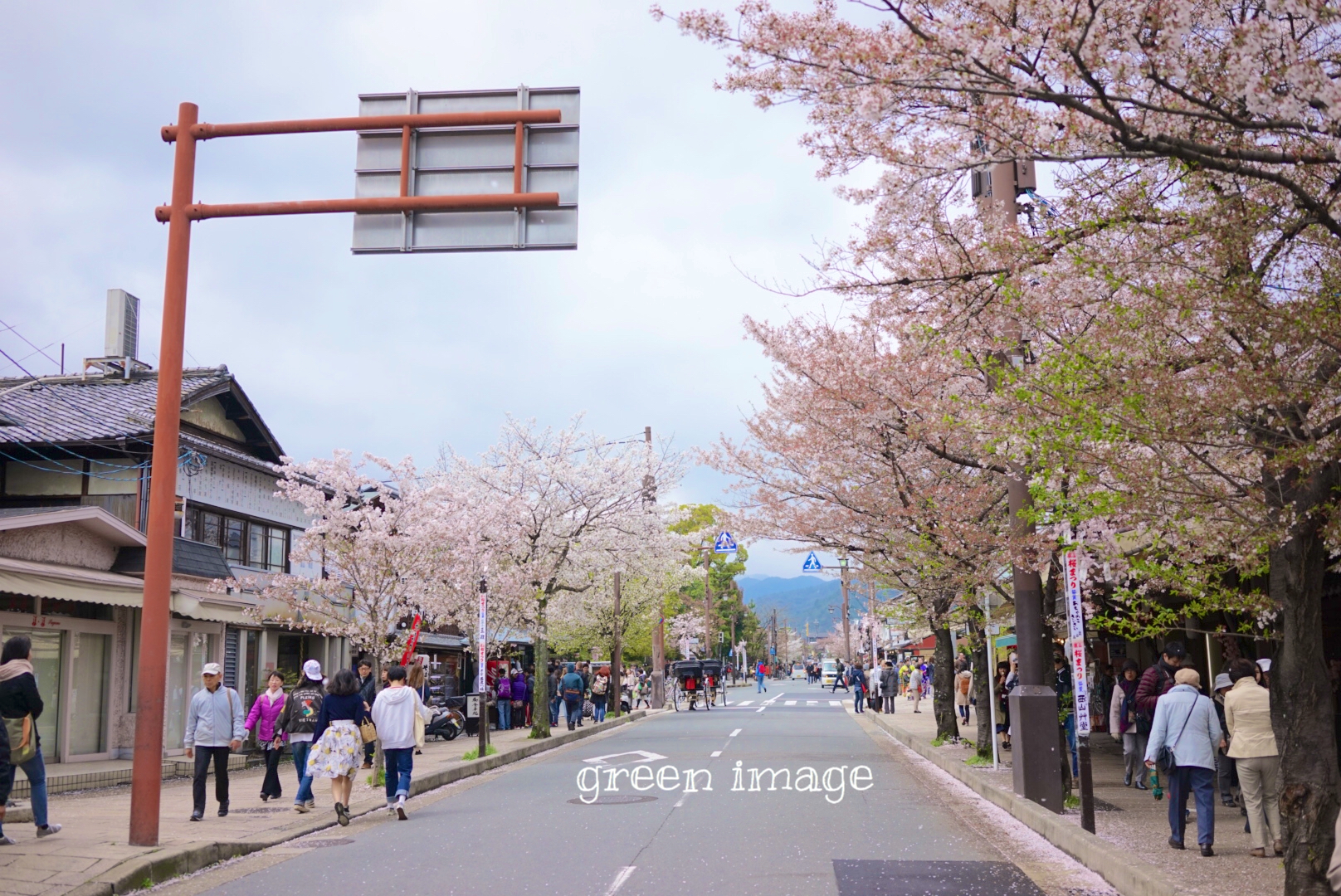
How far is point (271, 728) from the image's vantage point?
1481 cm

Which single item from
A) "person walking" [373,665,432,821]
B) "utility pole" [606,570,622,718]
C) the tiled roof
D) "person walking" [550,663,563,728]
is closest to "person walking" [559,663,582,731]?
"person walking" [550,663,563,728]

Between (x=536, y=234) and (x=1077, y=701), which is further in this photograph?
(x=1077, y=701)

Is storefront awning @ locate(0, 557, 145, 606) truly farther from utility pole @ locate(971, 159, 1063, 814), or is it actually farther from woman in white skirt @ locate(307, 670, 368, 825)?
utility pole @ locate(971, 159, 1063, 814)

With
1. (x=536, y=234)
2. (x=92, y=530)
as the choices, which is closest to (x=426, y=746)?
(x=92, y=530)

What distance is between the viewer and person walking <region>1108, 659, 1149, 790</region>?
1495cm

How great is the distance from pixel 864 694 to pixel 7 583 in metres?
31.3

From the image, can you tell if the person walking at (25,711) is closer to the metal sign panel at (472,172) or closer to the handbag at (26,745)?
the handbag at (26,745)

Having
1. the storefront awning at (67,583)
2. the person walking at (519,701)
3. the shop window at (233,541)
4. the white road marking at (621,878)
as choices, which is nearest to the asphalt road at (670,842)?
the white road marking at (621,878)

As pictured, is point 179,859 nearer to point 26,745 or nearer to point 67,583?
point 26,745

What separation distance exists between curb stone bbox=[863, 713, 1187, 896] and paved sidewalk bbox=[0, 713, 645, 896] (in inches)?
303

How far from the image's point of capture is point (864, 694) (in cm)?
4125

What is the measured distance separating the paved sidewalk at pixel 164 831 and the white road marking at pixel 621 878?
3.85 metres

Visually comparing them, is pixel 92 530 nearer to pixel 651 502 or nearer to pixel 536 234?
pixel 536 234

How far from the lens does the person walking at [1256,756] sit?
31.2ft
